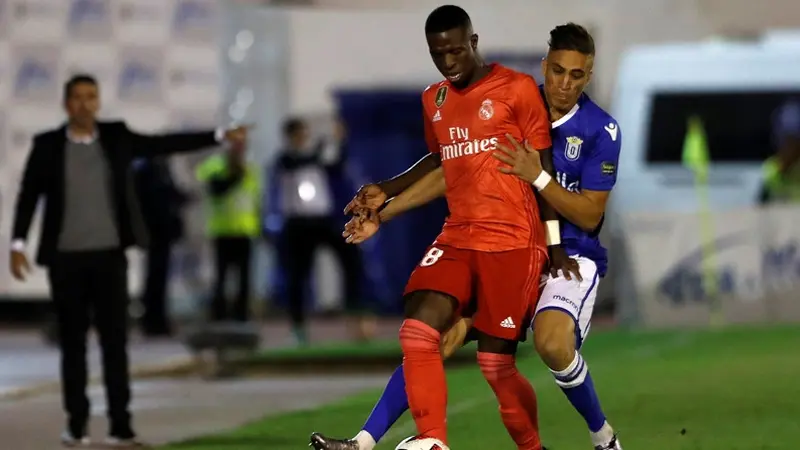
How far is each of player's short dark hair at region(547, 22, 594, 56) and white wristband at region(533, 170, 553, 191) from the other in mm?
580

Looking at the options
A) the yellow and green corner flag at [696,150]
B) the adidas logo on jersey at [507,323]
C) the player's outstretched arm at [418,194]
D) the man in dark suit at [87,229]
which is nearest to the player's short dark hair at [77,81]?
the man in dark suit at [87,229]

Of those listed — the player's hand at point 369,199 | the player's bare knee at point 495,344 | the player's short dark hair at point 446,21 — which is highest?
the player's short dark hair at point 446,21

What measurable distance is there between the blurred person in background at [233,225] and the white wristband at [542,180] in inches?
482

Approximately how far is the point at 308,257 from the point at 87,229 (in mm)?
8462

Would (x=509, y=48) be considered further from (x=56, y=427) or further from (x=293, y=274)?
(x=56, y=427)

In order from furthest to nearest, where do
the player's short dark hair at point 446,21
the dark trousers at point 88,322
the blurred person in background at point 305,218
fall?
the blurred person in background at point 305,218 < the dark trousers at point 88,322 < the player's short dark hair at point 446,21

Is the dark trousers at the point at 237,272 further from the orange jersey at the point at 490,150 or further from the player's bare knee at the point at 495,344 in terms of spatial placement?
the orange jersey at the point at 490,150

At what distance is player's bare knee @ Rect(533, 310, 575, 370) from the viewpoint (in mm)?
8477

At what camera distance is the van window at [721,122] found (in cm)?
2419

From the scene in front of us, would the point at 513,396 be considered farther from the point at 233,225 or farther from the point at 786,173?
the point at 786,173

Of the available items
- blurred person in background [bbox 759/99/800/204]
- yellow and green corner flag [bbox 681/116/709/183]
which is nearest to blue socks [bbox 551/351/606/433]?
blurred person in background [bbox 759/99/800/204]

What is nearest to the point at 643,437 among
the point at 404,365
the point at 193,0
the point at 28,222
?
the point at 404,365

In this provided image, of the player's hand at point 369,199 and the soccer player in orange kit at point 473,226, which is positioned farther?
the player's hand at point 369,199

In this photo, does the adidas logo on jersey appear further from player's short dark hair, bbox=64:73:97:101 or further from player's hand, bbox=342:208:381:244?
player's short dark hair, bbox=64:73:97:101
